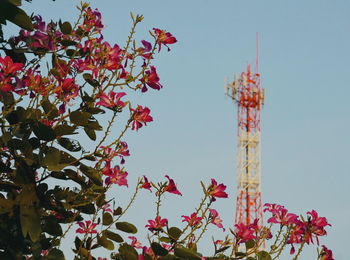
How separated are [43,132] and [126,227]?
2.62 ft

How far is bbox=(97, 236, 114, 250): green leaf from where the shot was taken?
3.46 m

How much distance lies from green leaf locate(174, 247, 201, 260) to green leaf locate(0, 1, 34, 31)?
1281 millimetres

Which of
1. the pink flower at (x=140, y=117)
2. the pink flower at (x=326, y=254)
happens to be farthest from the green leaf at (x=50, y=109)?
the pink flower at (x=326, y=254)

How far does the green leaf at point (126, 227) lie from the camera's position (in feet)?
11.3

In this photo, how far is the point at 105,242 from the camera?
3.47 metres

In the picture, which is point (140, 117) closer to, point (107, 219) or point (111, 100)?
point (111, 100)

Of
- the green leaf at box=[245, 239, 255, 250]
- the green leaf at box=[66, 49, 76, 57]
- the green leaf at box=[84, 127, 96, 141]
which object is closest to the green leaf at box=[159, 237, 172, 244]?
the green leaf at box=[245, 239, 255, 250]

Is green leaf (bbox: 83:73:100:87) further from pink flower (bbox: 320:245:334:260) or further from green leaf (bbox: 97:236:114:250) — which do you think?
pink flower (bbox: 320:245:334:260)

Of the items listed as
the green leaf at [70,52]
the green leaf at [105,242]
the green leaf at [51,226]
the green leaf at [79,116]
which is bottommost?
the green leaf at [51,226]

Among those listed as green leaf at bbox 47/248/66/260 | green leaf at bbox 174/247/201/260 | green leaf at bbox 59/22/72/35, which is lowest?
green leaf at bbox 47/248/66/260

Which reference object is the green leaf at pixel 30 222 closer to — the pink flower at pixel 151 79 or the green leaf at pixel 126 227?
the green leaf at pixel 126 227

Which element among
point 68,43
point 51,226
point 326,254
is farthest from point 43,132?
point 326,254

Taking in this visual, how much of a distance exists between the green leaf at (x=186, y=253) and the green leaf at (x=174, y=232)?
181 mm

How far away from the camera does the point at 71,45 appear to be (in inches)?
140
